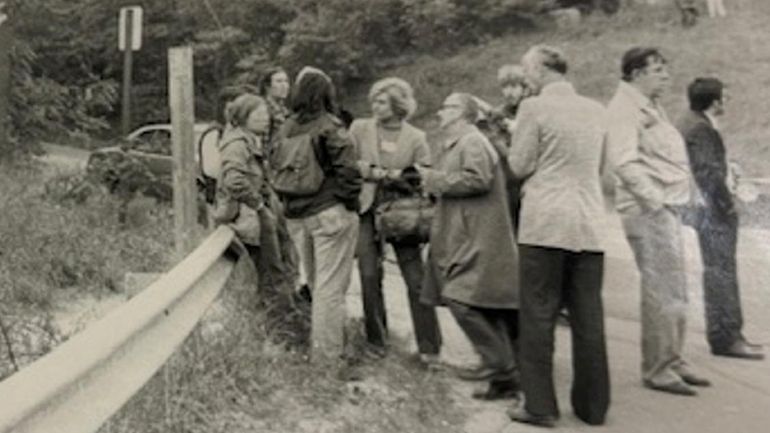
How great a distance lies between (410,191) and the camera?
3.53 m

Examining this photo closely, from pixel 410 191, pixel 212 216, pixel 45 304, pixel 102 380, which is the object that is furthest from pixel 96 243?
pixel 102 380

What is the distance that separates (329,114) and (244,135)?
318 mm

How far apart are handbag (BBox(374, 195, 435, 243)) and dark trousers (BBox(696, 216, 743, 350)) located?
1.37 metres

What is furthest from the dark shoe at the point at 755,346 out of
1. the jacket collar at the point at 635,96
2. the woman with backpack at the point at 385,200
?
the woman with backpack at the point at 385,200

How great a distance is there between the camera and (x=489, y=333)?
3248 mm

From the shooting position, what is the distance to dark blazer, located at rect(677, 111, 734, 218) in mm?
2098

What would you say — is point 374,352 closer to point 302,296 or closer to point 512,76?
point 302,296

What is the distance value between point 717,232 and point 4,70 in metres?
3.25

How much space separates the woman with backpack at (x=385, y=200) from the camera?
3.48m

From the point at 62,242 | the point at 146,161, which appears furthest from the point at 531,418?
the point at 62,242

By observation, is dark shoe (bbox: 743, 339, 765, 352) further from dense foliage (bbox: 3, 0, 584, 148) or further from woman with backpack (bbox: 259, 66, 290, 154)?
woman with backpack (bbox: 259, 66, 290, 154)

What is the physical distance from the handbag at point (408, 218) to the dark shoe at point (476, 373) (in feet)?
1.31

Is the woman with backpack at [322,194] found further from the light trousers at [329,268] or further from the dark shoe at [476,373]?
the dark shoe at [476,373]

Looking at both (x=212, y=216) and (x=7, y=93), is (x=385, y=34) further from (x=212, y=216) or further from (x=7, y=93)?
(x=7, y=93)
